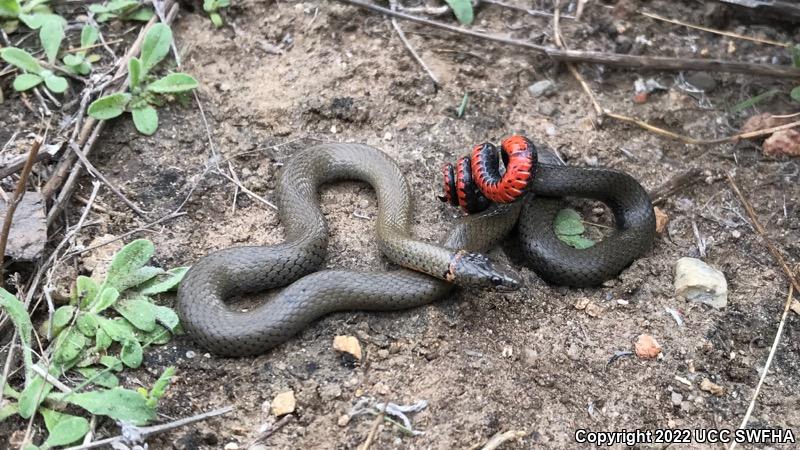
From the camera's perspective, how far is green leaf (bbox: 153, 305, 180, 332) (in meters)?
4.00

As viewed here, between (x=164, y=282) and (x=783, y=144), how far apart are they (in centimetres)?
439

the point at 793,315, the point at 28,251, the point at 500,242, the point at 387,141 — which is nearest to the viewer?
the point at 28,251

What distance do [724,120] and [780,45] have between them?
2.97 feet

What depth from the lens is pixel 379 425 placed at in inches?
147

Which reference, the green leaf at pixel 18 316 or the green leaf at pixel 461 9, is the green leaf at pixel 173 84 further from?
the green leaf at pixel 461 9

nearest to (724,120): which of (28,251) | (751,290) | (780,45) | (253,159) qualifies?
(780,45)

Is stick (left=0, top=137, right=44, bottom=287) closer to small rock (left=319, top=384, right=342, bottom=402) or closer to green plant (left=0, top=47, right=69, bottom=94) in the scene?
green plant (left=0, top=47, right=69, bottom=94)

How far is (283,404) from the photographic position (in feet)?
12.5

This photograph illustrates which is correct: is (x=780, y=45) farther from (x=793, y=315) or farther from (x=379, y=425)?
(x=379, y=425)

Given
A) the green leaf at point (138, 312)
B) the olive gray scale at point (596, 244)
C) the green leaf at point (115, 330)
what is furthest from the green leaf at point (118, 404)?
the olive gray scale at point (596, 244)

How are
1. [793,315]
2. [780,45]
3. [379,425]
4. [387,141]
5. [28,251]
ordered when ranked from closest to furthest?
[379,425]
[28,251]
[793,315]
[387,141]
[780,45]

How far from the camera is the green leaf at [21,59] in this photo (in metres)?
4.80

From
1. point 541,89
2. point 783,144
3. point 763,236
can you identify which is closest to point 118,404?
point 541,89

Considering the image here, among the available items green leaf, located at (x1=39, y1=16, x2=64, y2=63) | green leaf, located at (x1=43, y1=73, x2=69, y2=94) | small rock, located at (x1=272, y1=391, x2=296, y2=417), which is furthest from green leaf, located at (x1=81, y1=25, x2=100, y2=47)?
small rock, located at (x1=272, y1=391, x2=296, y2=417)
